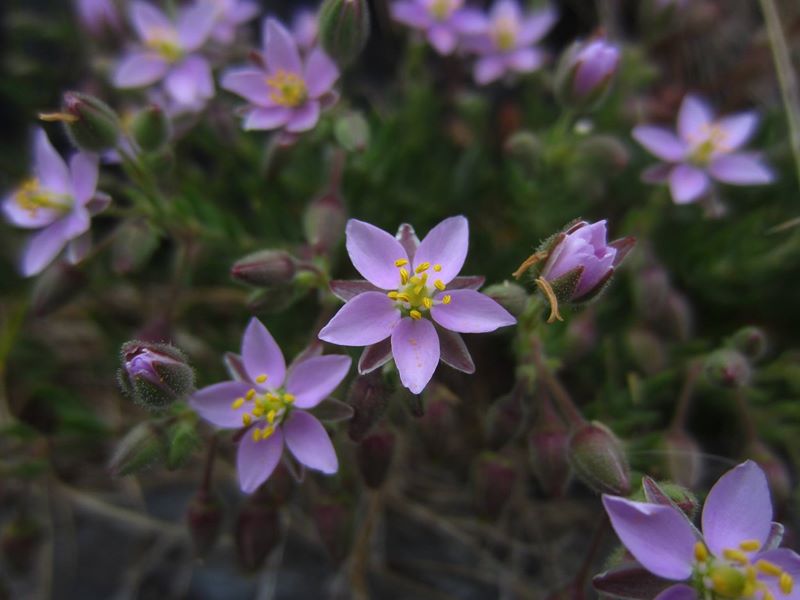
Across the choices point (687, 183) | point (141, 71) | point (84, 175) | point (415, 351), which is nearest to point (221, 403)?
point (415, 351)

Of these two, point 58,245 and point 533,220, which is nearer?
point 58,245

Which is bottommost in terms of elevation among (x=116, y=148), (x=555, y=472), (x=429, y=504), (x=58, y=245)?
(x=429, y=504)

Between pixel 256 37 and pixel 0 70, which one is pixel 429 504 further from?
pixel 0 70

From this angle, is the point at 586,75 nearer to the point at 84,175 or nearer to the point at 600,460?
the point at 600,460

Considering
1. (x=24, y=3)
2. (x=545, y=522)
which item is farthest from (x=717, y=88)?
(x=24, y=3)

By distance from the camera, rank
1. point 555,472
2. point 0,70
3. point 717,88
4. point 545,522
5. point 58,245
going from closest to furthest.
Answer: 1. point 555,472
2. point 58,245
3. point 545,522
4. point 717,88
5. point 0,70
